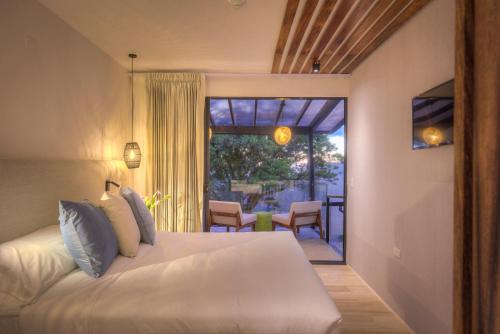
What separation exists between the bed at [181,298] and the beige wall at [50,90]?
1.05 feet

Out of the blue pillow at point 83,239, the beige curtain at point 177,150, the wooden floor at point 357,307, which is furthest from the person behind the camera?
the beige curtain at point 177,150

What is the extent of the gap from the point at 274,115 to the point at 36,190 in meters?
5.19

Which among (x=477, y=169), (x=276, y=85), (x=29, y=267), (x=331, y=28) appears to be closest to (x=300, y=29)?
(x=331, y=28)

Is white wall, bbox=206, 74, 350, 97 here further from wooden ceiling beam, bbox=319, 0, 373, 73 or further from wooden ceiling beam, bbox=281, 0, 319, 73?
wooden ceiling beam, bbox=319, 0, 373, 73

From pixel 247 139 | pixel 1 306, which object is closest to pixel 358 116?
pixel 1 306

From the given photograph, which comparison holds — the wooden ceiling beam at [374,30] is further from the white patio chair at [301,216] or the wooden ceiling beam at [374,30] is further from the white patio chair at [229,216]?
the white patio chair at [229,216]

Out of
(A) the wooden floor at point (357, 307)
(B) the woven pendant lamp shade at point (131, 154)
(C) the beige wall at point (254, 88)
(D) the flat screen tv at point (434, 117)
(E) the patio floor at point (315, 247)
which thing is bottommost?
(E) the patio floor at point (315, 247)

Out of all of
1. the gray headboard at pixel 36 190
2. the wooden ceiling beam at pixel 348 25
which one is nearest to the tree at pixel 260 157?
the wooden ceiling beam at pixel 348 25

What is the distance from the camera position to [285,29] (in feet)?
8.64

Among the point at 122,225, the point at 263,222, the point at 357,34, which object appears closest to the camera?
the point at 122,225

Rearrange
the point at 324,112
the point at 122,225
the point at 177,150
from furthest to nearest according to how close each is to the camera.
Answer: the point at 324,112
the point at 177,150
the point at 122,225

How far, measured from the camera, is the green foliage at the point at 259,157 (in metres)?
7.45

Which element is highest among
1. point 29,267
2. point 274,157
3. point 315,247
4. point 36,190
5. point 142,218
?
point 274,157

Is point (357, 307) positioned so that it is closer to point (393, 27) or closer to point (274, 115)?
point (393, 27)
